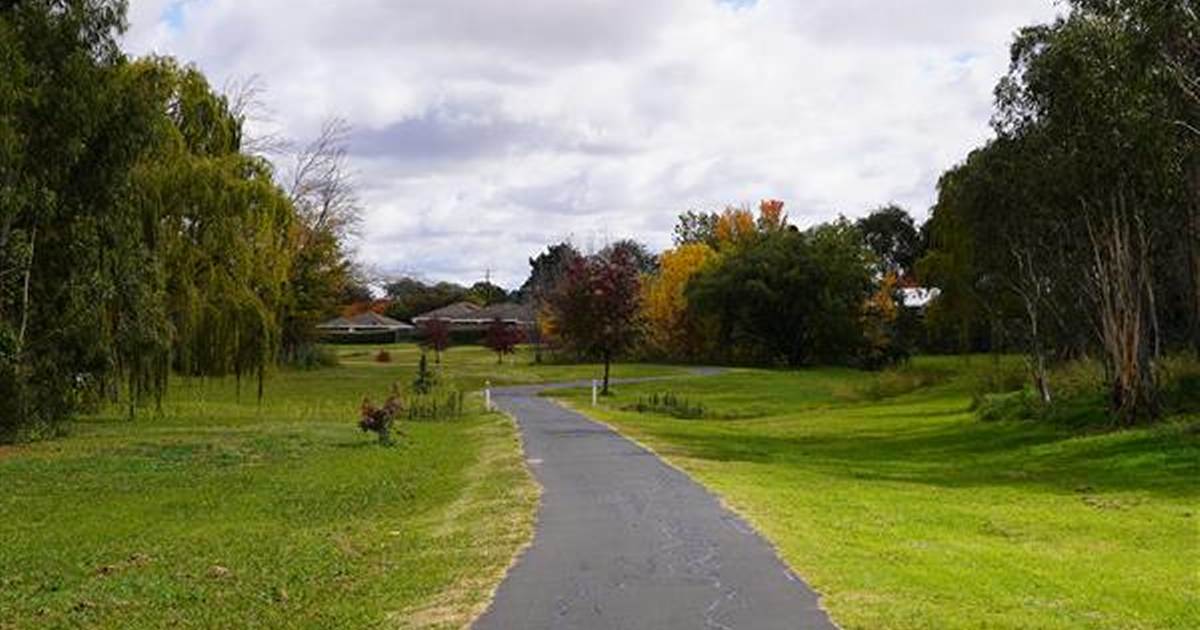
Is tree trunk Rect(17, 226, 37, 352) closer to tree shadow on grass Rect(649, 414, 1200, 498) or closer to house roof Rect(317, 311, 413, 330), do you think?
tree shadow on grass Rect(649, 414, 1200, 498)

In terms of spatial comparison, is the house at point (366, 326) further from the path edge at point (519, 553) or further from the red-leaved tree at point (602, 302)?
the path edge at point (519, 553)

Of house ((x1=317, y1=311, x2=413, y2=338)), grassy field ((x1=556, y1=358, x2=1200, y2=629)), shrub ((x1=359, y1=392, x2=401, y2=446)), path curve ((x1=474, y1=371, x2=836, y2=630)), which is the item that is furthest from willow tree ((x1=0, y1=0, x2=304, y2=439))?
house ((x1=317, y1=311, x2=413, y2=338))

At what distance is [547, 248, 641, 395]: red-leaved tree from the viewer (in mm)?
53750

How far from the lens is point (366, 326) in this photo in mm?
128000

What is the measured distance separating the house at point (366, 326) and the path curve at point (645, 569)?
10856 cm

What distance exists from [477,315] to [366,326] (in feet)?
37.3


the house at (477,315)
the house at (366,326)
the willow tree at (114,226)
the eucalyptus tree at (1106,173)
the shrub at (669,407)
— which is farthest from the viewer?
the house at (366,326)

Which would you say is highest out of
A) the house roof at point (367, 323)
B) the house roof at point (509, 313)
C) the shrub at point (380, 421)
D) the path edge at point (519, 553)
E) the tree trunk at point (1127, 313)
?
the house roof at point (509, 313)

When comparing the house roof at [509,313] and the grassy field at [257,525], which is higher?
the house roof at [509,313]

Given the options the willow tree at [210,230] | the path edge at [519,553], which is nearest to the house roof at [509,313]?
the willow tree at [210,230]

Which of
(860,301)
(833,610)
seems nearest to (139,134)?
(833,610)

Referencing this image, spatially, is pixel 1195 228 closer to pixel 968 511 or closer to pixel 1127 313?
pixel 1127 313

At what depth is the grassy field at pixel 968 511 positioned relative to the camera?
9.50 meters

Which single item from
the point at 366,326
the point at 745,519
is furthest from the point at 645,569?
the point at 366,326
